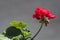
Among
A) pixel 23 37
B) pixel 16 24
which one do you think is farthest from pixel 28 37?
pixel 16 24

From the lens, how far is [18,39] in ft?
5.79

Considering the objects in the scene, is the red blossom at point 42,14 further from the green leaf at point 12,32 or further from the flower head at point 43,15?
the green leaf at point 12,32

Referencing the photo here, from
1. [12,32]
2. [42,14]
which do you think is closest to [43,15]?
[42,14]

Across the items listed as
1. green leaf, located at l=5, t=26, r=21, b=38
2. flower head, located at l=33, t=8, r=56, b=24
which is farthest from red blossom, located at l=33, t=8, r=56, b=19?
green leaf, located at l=5, t=26, r=21, b=38

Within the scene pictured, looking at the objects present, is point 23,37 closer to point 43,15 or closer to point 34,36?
point 34,36

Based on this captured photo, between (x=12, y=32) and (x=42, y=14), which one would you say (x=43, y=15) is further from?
(x=12, y=32)

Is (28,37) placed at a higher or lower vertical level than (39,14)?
lower

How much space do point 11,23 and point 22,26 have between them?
0.11 m

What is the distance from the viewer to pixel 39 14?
1.83 m

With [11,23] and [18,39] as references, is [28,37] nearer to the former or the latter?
[18,39]

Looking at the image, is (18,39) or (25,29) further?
(25,29)

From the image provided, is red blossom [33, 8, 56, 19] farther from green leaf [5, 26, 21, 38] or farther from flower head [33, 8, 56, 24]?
green leaf [5, 26, 21, 38]

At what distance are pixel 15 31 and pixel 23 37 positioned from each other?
0.33ft

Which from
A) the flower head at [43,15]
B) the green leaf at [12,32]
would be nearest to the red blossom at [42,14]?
the flower head at [43,15]
